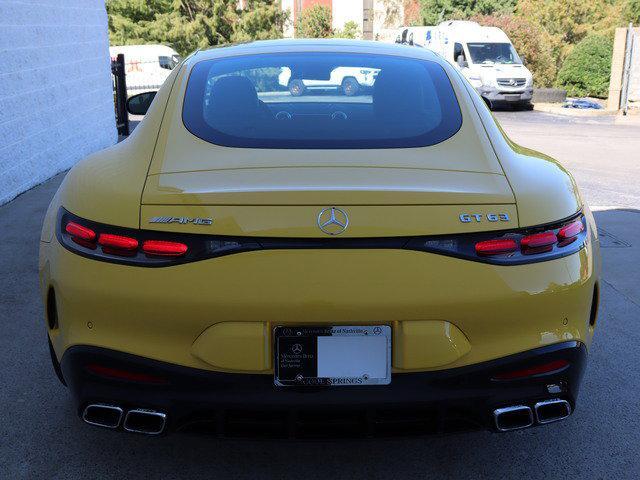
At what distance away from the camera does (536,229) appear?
8.29 ft

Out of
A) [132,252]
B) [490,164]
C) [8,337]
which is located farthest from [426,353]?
[8,337]

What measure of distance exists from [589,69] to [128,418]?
2809 cm

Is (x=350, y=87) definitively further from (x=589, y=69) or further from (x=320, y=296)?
(x=589, y=69)

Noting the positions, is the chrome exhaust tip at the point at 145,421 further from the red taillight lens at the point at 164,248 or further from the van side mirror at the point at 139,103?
the van side mirror at the point at 139,103

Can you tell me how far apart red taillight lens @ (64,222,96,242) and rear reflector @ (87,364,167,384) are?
0.41m

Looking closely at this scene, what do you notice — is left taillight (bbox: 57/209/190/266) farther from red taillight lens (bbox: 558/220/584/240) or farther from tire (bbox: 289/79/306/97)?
tire (bbox: 289/79/306/97)

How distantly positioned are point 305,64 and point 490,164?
120cm

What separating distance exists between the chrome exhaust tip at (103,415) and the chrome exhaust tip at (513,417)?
121 centimetres

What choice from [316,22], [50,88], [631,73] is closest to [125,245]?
[50,88]

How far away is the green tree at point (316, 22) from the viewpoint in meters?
44.9

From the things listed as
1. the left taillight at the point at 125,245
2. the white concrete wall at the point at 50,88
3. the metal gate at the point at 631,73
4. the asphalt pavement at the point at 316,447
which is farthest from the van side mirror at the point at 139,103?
the metal gate at the point at 631,73

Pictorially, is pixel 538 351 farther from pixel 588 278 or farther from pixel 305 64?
pixel 305 64

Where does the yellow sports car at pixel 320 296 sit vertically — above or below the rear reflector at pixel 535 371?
above

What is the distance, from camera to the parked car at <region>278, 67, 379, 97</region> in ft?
11.8
